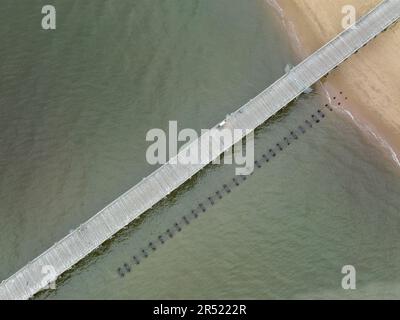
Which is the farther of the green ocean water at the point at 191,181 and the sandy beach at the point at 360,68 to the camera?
the sandy beach at the point at 360,68

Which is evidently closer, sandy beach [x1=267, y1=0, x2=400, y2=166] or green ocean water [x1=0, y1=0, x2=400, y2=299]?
green ocean water [x1=0, y1=0, x2=400, y2=299]

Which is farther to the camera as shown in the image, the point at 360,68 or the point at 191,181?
the point at 360,68

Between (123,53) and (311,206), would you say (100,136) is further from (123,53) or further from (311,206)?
(311,206)

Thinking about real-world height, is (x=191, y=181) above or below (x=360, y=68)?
below
